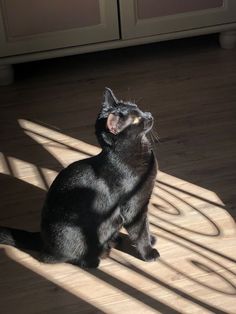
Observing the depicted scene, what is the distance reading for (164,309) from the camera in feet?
4.66

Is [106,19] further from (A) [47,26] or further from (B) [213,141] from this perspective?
(B) [213,141]

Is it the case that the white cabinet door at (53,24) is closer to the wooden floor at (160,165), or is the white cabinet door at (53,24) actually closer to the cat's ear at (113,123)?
the wooden floor at (160,165)

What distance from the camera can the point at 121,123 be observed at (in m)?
1.36

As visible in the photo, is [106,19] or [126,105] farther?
[106,19]

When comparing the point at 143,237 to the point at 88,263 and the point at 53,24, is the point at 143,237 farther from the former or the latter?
the point at 53,24

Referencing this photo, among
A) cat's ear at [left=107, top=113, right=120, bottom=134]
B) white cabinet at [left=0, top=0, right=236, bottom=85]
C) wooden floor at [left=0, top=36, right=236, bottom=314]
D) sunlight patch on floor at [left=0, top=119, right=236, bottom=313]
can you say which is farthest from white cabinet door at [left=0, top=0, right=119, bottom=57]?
cat's ear at [left=107, top=113, right=120, bottom=134]

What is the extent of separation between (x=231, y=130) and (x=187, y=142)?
7.6 inches

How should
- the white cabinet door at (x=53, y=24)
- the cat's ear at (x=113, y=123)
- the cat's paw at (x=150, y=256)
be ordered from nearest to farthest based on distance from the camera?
the cat's ear at (x=113, y=123) < the cat's paw at (x=150, y=256) < the white cabinet door at (x=53, y=24)

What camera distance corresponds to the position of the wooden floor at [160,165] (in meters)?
1.48

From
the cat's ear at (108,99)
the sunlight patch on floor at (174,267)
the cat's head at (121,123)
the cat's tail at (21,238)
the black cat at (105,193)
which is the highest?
the cat's ear at (108,99)

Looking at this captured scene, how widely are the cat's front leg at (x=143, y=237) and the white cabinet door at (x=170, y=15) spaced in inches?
53.4

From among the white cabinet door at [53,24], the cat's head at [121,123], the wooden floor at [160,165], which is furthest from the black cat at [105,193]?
the white cabinet door at [53,24]

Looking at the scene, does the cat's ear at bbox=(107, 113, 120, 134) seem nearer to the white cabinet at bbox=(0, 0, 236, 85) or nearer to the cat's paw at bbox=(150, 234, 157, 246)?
the cat's paw at bbox=(150, 234, 157, 246)

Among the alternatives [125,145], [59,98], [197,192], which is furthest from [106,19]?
[125,145]
